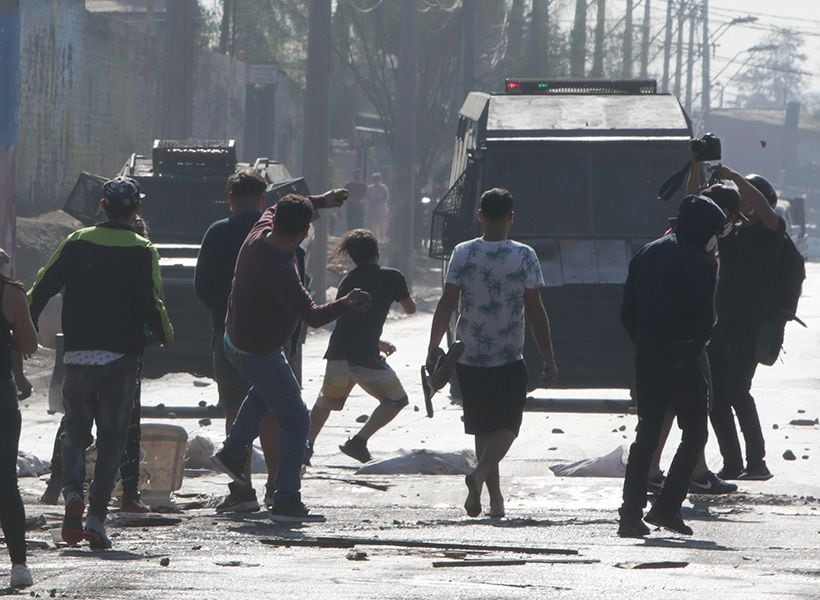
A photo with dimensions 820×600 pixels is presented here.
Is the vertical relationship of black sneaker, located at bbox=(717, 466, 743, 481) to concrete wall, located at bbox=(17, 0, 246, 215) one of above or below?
below

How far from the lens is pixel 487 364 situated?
9.59 meters

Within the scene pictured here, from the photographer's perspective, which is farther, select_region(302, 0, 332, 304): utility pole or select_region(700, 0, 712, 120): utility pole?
select_region(700, 0, 712, 120): utility pole

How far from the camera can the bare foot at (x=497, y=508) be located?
31.3 ft

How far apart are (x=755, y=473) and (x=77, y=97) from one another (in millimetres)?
22055

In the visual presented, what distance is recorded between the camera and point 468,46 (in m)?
37.4

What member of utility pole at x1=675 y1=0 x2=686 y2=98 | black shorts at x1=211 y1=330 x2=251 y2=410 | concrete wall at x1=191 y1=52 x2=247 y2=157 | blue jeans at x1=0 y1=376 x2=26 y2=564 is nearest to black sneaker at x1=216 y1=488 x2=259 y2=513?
black shorts at x1=211 y1=330 x2=251 y2=410

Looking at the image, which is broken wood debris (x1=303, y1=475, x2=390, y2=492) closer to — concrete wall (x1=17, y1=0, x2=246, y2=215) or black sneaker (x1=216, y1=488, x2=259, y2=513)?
black sneaker (x1=216, y1=488, x2=259, y2=513)

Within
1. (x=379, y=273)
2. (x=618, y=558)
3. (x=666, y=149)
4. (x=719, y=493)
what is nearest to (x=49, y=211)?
(x=666, y=149)

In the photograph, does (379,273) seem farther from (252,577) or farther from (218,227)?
(252,577)

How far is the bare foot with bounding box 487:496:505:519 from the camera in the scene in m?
9.53

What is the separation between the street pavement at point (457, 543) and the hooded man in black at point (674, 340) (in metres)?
0.33

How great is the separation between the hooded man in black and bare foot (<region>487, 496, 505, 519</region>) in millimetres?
845

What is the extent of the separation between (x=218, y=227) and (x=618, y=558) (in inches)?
132

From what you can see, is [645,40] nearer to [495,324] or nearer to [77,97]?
[77,97]
